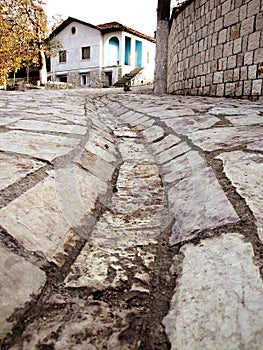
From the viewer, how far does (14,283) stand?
747 millimetres

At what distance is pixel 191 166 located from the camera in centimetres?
154

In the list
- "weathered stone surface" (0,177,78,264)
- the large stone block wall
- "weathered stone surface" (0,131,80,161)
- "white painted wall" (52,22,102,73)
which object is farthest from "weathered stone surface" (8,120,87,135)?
"white painted wall" (52,22,102,73)

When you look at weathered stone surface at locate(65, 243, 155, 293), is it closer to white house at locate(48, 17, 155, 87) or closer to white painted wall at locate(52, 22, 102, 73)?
white house at locate(48, 17, 155, 87)

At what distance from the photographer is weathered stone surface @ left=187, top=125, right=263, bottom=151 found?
168 centimetres

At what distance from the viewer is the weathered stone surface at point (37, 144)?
1.46 m

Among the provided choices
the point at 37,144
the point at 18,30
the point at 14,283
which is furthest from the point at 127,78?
the point at 14,283

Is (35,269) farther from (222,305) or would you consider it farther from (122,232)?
(222,305)

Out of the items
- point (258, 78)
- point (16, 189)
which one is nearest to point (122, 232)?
point (16, 189)

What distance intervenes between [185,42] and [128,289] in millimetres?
6731

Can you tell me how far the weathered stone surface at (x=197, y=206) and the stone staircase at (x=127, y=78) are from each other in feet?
57.6

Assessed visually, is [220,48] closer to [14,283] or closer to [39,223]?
[39,223]

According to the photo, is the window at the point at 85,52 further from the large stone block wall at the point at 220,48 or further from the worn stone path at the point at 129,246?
the worn stone path at the point at 129,246

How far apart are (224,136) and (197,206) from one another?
853mm

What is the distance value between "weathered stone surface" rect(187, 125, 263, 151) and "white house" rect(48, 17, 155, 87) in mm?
17380
